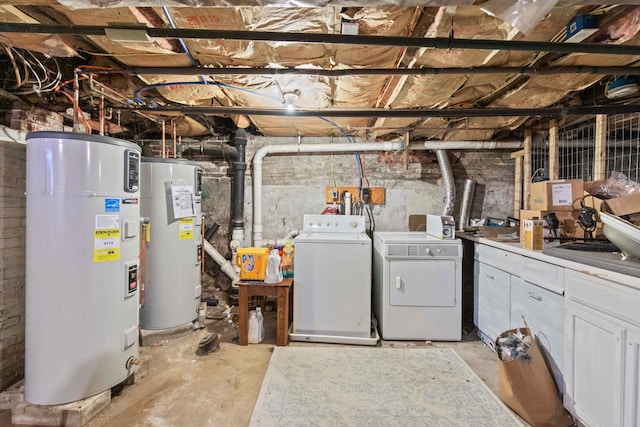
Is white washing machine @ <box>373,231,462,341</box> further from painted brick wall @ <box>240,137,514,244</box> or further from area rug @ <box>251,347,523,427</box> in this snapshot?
painted brick wall @ <box>240,137,514,244</box>

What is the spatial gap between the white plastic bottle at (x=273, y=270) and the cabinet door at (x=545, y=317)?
1.91m

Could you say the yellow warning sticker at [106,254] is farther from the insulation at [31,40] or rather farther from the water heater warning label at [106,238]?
the insulation at [31,40]

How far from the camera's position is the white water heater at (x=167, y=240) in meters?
2.55

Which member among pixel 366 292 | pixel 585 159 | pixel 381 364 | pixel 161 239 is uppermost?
pixel 585 159

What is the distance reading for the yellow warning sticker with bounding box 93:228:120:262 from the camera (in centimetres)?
174

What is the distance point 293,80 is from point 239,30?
0.62 m

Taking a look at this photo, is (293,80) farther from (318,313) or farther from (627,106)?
(627,106)

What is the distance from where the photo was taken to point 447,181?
3.38 m

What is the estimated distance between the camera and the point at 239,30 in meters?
1.50

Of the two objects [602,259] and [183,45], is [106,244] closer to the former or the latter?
[183,45]

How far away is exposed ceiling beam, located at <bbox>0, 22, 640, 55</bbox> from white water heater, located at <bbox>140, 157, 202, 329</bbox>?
3.92ft

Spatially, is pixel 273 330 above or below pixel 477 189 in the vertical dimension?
below

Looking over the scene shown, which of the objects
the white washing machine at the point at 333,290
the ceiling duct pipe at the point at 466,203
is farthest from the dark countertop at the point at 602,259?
the ceiling duct pipe at the point at 466,203

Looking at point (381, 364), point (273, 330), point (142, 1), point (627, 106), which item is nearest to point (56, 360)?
point (273, 330)
